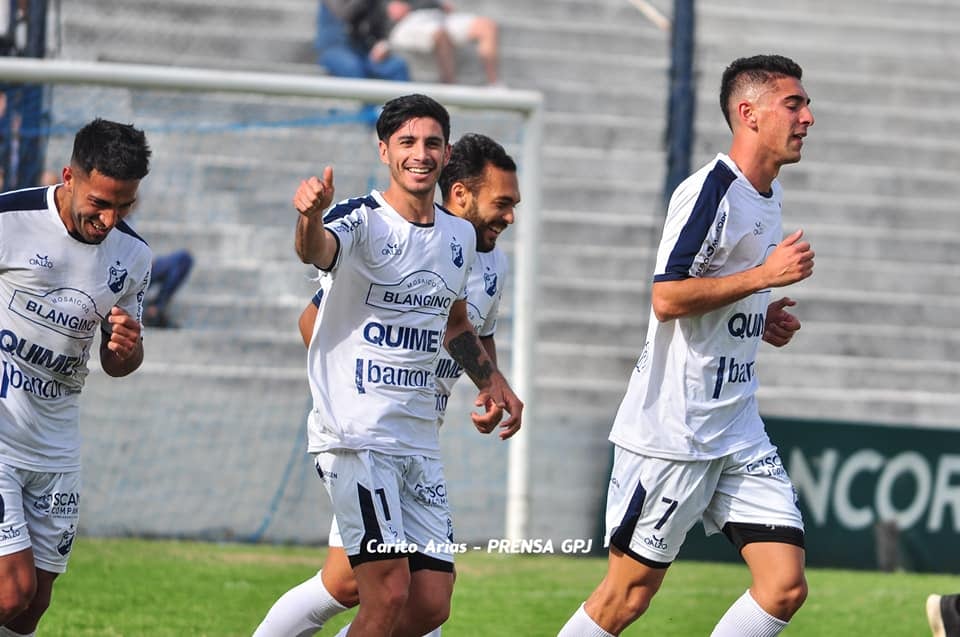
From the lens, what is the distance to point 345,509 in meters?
5.33

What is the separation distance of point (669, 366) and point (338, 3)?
31.4 ft

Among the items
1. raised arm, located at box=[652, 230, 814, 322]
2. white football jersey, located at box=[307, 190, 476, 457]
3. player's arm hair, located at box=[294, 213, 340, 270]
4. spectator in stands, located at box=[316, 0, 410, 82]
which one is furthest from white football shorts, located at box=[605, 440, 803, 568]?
spectator in stands, located at box=[316, 0, 410, 82]

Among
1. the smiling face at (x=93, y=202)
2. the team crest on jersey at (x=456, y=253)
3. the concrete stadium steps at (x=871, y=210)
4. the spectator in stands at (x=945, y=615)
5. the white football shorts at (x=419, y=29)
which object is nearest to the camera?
the smiling face at (x=93, y=202)

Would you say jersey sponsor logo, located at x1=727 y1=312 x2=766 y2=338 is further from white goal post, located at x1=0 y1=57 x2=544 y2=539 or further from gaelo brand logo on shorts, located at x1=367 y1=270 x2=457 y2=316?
white goal post, located at x1=0 y1=57 x2=544 y2=539

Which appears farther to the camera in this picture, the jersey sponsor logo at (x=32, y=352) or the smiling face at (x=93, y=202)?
the jersey sponsor logo at (x=32, y=352)

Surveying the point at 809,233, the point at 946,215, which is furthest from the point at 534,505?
the point at 946,215

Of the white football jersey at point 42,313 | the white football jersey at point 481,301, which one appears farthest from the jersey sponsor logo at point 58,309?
the white football jersey at point 481,301

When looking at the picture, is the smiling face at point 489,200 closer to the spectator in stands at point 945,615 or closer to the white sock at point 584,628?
the white sock at point 584,628

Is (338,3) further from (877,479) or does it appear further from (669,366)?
(669,366)

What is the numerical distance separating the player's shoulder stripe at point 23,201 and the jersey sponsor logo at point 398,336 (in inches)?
50.2

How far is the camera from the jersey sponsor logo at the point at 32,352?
5.49 m

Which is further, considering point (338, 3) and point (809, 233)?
point (809, 233)

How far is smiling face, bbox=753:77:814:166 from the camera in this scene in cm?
578

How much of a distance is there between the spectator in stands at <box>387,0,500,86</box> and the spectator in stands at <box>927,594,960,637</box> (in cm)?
1012
